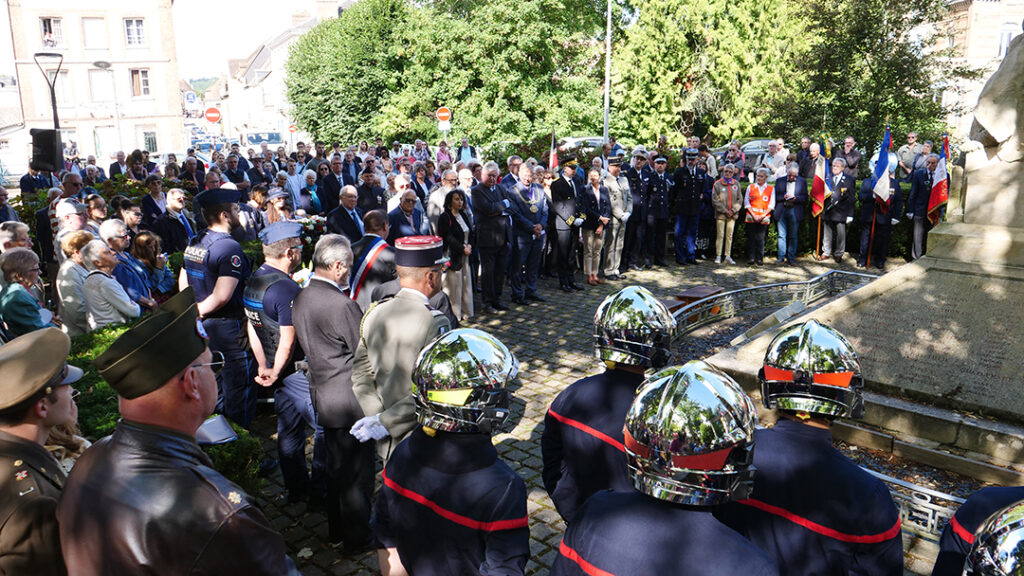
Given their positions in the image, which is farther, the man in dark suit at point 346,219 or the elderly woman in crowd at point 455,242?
the elderly woman in crowd at point 455,242

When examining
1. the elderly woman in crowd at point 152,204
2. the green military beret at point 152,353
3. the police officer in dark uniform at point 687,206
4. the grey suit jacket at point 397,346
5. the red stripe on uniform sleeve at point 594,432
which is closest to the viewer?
the green military beret at point 152,353

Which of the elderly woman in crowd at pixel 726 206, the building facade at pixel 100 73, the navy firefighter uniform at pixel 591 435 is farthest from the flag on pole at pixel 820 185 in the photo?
the building facade at pixel 100 73

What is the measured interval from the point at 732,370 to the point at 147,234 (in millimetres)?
5907

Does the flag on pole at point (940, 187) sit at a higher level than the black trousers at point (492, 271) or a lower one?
higher

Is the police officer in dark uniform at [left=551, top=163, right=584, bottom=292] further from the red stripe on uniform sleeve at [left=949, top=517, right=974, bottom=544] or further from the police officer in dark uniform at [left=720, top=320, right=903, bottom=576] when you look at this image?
the red stripe on uniform sleeve at [left=949, top=517, right=974, bottom=544]

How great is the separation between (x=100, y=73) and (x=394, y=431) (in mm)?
55881

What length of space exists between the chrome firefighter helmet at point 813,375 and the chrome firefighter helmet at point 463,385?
3.55 feet

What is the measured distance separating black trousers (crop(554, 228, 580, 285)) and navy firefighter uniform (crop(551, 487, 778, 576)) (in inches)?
395

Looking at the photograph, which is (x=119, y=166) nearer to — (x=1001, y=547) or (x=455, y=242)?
(x=455, y=242)

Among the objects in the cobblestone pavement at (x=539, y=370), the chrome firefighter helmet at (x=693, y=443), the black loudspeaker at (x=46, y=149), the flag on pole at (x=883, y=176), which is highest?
the black loudspeaker at (x=46, y=149)

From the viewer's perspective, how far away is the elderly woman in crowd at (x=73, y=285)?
20.8 feet

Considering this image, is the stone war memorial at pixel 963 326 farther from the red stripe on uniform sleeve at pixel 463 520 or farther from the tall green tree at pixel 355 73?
the tall green tree at pixel 355 73

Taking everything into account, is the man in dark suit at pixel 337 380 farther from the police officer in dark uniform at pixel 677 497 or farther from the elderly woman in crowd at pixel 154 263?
the elderly woman in crowd at pixel 154 263

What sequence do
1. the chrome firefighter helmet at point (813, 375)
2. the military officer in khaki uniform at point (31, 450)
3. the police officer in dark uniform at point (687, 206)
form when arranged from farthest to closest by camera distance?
1. the police officer in dark uniform at point (687, 206)
2. the chrome firefighter helmet at point (813, 375)
3. the military officer in khaki uniform at point (31, 450)
